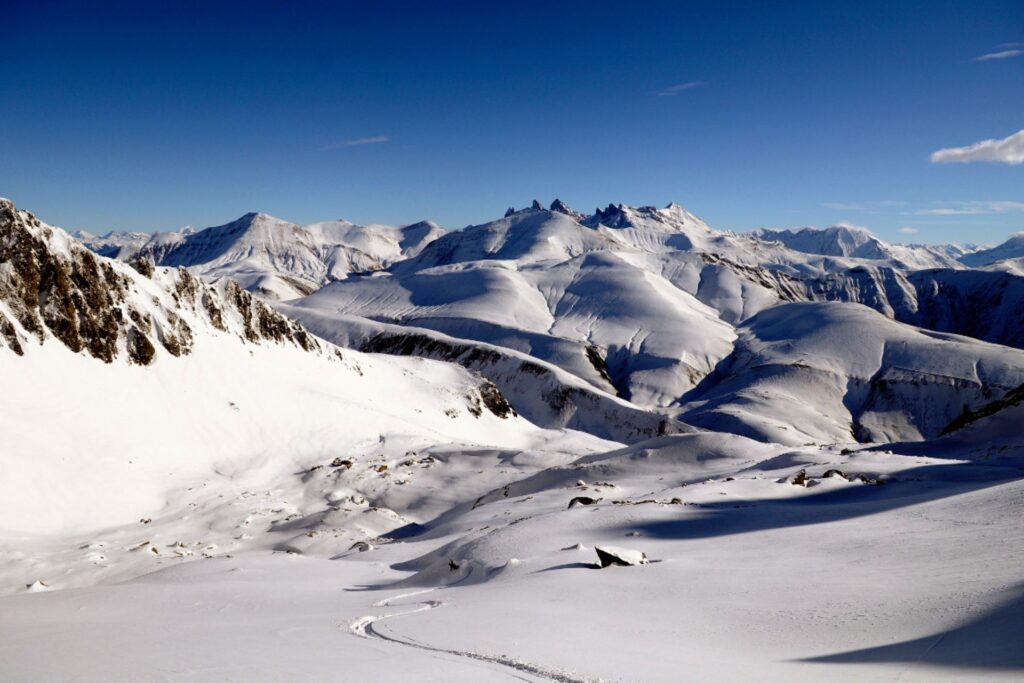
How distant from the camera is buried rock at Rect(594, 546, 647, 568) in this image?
45.2 ft

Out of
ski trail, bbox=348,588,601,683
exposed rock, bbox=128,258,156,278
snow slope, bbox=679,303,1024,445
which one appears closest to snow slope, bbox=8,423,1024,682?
ski trail, bbox=348,588,601,683

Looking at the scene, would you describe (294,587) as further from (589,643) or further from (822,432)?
(822,432)

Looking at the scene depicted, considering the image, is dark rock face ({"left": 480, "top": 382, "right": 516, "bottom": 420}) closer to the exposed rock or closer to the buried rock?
the exposed rock

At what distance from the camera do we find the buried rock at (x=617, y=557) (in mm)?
13766

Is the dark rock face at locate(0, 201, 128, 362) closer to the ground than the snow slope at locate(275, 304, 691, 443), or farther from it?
farther from it

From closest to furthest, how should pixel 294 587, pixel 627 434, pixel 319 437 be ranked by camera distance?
1. pixel 294 587
2. pixel 319 437
3. pixel 627 434

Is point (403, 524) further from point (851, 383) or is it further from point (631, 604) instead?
point (851, 383)

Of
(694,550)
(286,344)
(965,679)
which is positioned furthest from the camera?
(286,344)

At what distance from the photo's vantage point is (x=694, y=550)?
14.9m

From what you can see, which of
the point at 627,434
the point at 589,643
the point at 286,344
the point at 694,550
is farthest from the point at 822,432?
the point at 589,643

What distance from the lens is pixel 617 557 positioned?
13797mm

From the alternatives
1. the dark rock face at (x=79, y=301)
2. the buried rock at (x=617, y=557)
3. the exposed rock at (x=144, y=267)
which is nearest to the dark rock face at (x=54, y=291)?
the dark rock face at (x=79, y=301)

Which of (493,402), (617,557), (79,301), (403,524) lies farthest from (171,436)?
(493,402)

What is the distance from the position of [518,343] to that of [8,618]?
141270 mm
